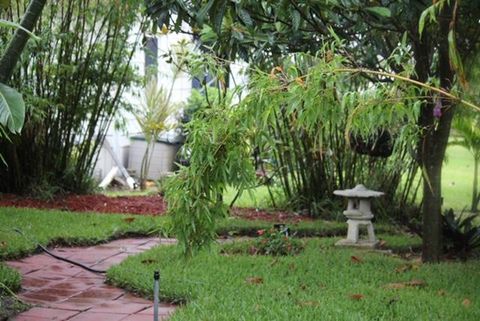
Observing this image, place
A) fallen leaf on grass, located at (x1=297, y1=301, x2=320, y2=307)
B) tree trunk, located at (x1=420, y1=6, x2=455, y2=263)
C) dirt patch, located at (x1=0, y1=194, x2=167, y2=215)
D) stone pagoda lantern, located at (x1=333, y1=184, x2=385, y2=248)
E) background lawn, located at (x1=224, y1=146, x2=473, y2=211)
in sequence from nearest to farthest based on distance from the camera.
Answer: fallen leaf on grass, located at (x1=297, y1=301, x2=320, y2=307)
tree trunk, located at (x1=420, y1=6, x2=455, y2=263)
stone pagoda lantern, located at (x1=333, y1=184, x2=385, y2=248)
dirt patch, located at (x1=0, y1=194, x2=167, y2=215)
background lawn, located at (x1=224, y1=146, x2=473, y2=211)

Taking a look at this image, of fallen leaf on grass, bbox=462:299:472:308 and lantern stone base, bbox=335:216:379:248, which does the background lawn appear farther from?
fallen leaf on grass, bbox=462:299:472:308

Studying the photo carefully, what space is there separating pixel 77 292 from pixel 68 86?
4480 millimetres

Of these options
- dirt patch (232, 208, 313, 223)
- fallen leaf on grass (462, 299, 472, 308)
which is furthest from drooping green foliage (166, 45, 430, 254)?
dirt patch (232, 208, 313, 223)

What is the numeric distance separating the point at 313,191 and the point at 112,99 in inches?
116

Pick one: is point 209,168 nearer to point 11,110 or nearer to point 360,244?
point 11,110

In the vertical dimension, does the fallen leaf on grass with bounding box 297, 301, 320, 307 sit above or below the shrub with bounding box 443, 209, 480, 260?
below

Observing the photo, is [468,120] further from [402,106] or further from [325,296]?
[402,106]

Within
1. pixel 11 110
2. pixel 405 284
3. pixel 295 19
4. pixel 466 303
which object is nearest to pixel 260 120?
pixel 295 19

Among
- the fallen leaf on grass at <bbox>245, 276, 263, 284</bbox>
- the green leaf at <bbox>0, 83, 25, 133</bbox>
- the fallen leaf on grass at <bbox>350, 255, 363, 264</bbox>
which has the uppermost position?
the green leaf at <bbox>0, 83, 25, 133</bbox>

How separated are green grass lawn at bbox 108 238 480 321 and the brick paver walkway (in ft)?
0.51

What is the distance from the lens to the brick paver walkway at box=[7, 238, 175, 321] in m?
3.91

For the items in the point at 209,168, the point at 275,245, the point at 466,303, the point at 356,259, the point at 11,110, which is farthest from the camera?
the point at 275,245

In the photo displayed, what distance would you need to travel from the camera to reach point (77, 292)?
449 centimetres

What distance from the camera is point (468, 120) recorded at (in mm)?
8734
